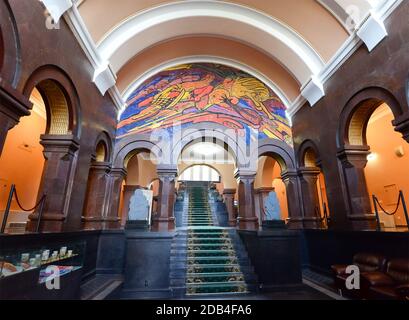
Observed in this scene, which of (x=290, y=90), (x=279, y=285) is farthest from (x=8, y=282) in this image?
(x=290, y=90)

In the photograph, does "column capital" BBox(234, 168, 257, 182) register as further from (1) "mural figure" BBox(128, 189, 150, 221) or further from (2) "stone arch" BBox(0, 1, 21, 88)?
(2) "stone arch" BBox(0, 1, 21, 88)

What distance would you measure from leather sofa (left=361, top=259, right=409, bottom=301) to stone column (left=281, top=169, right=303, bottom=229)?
3085 mm

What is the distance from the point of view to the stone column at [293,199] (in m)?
6.64

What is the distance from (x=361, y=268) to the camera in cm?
396

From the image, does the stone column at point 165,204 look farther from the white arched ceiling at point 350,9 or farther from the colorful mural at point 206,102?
the white arched ceiling at point 350,9

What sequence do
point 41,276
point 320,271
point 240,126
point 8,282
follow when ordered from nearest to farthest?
point 8,282 → point 41,276 → point 320,271 → point 240,126

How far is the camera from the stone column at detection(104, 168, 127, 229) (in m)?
6.16

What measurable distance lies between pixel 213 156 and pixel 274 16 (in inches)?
347

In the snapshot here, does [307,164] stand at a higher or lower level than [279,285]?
higher

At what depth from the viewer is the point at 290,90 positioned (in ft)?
23.6

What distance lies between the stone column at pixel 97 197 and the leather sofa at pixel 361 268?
18.4ft

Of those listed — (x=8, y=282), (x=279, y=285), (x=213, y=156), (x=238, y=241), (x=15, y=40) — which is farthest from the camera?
(x=213, y=156)

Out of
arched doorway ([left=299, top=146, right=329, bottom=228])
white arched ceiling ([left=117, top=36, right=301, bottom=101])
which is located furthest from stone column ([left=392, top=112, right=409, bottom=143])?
white arched ceiling ([left=117, top=36, right=301, bottom=101])
